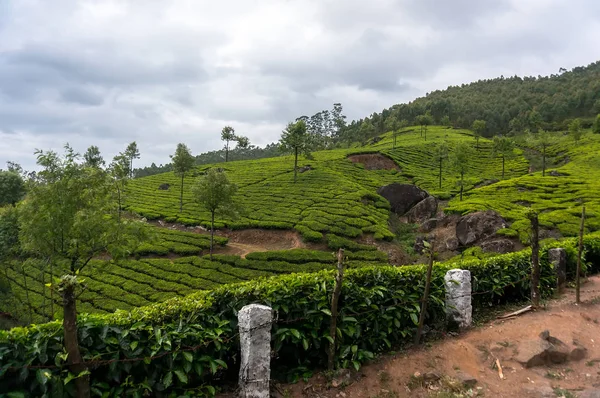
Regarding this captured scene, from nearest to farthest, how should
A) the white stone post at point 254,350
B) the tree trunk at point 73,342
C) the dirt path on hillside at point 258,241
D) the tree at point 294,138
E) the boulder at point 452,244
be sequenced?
the tree trunk at point 73,342 < the white stone post at point 254,350 < the boulder at point 452,244 < the dirt path on hillside at point 258,241 < the tree at point 294,138

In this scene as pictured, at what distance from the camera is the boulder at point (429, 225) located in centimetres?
3139

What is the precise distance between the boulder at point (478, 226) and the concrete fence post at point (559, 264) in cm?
1351

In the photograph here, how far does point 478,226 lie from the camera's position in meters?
25.9

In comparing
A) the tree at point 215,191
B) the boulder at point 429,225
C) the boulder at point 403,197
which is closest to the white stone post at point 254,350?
the tree at point 215,191

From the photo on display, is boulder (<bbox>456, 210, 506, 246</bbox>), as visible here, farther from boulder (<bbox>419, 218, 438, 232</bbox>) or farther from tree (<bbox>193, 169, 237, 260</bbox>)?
tree (<bbox>193, 169, 237, 260</bbox>)

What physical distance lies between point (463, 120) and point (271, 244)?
92311 millimetres

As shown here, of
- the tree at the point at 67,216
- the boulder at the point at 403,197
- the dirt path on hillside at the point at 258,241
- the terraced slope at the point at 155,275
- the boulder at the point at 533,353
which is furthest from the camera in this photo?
the boulder at the point at 403,197

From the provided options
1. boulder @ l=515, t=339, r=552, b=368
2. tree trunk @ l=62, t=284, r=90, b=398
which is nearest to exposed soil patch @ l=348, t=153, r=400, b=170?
boulder @ l=515, t=339, r=552, b=368

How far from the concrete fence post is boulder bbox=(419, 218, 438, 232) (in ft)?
63.2

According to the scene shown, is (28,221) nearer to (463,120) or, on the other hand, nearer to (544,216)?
(544,216)

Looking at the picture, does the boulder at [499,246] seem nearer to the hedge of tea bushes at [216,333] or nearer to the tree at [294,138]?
the hedge of tea bushes at [216,333]

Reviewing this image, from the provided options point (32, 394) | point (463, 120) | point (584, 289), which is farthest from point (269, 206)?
point (463, 120)

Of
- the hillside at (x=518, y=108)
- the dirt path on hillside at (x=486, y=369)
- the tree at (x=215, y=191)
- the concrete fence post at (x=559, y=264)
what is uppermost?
the hillside at (x=518, y=108)

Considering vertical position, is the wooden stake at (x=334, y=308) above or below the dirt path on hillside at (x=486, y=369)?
above
